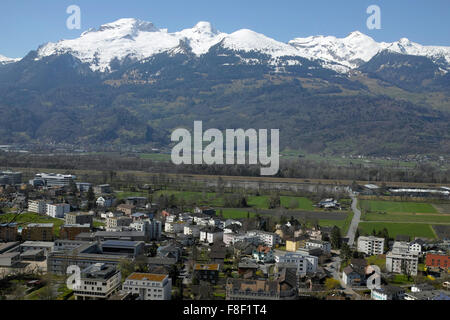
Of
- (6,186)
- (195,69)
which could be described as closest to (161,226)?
(6,186)

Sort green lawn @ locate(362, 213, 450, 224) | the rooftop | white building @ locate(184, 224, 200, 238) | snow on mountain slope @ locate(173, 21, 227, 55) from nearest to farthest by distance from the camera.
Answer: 1. the rooftop
2. white building @ locate(184, 224, 200, 238)
3. green lawn @ locate(362, 213, 450, 224)
4. snow on mountain slope @ locate(173, 21, 227, 55)

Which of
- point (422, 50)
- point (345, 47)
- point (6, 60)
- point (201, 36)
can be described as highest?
point (345, 47)

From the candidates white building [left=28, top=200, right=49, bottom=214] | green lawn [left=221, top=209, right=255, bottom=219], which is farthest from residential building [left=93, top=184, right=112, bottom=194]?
green lawn [left=221, top=209, right=255, bottom=219]

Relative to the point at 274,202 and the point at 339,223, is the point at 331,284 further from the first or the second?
the point at 274,202

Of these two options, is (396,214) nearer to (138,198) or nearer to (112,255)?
(138,198)

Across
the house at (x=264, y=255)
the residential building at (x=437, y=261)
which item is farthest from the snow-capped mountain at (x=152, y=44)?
the residential building at (x=437, y=261)

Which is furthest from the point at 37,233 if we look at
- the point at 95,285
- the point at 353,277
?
the point at 353,277

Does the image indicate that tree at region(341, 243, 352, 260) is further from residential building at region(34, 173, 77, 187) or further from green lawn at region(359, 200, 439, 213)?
residential building at region(34, 173, 77, 187)
